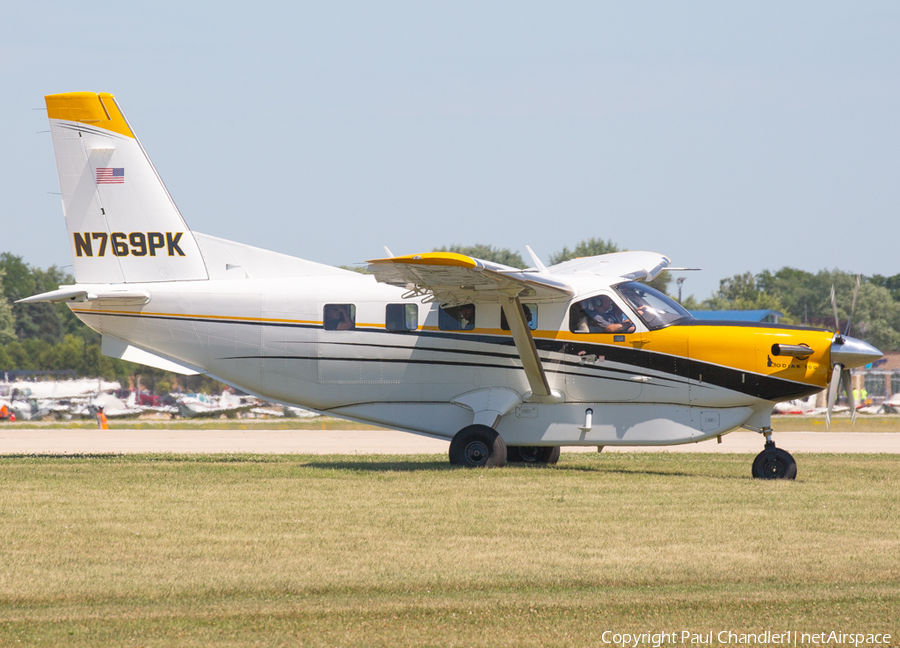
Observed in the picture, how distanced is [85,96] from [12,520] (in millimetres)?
9225

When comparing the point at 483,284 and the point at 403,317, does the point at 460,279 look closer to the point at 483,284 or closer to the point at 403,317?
the point at 483,284

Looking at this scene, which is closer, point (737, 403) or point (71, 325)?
point (737, 403)

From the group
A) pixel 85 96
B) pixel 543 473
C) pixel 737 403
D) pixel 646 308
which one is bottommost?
pixel 543 473

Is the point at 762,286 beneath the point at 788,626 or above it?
above

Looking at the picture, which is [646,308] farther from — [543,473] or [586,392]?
[543,473]

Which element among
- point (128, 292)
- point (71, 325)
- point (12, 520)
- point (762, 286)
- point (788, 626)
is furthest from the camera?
point (762, 286)

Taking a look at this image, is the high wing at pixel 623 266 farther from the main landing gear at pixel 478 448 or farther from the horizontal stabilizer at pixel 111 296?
the horizontal stabilizer at pixel 111 296

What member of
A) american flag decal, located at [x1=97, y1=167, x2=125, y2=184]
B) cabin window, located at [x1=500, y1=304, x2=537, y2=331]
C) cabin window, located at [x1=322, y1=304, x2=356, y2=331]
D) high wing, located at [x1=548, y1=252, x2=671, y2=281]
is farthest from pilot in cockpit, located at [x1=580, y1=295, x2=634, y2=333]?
american flag decal, located at [x1=97, y1=167, x2=125, y2=184]

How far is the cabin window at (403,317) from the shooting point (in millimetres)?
16188

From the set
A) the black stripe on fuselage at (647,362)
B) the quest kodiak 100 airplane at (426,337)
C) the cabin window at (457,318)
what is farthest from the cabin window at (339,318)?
the cabin window at (457,318)

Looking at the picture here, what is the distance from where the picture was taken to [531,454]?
17297 millimetres

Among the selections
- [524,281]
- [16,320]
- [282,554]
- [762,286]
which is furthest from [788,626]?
[762,286]

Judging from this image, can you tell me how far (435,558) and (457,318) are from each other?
8.28 meters

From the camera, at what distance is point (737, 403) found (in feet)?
49.1
